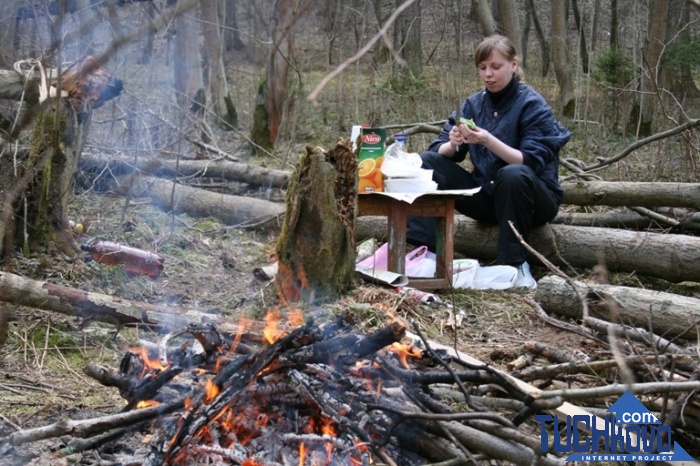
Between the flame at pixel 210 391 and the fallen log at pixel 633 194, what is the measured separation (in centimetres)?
435

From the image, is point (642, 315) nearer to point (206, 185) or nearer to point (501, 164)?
point (501, 164)

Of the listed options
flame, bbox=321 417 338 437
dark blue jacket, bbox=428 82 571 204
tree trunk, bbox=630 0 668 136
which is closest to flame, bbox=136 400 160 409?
flame, bbox=321 417 338 437

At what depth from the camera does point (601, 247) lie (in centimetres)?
550

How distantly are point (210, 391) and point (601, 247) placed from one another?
382 centimetres

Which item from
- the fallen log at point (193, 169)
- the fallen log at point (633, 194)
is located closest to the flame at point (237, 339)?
the fallen log at point (633, 194)

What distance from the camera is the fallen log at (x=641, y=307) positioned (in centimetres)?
392

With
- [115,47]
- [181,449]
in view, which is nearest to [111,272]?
[181,449]

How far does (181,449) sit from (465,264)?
3.30m

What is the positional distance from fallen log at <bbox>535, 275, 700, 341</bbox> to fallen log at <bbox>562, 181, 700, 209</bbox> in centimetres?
182

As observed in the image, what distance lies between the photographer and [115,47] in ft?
4.77

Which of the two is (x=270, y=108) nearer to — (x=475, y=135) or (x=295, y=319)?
(x=475, y=135)

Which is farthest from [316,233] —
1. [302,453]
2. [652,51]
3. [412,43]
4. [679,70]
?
[412,43]

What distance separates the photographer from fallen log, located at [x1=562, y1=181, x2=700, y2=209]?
571 centimetres

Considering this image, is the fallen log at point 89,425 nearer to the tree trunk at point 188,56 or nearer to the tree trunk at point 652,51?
the tree trunk at point 652,51
